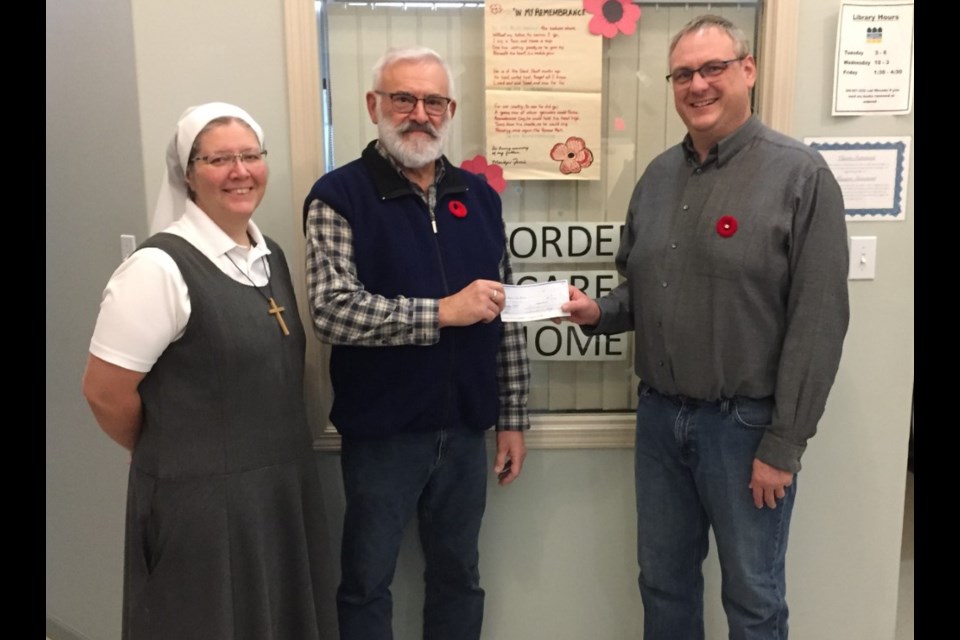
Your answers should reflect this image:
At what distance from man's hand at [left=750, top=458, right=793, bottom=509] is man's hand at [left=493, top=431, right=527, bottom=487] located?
0.61 meters

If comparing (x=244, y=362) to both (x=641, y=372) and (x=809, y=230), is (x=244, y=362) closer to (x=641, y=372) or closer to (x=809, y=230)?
(x=641, y=372)

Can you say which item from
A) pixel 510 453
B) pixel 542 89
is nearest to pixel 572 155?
pixel 542 89

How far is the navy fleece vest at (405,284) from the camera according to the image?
1569 millimetres

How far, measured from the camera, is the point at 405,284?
157 cm

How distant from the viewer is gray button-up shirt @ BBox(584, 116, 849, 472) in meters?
1.42

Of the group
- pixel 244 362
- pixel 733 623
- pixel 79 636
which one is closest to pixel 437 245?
pixel 244 362

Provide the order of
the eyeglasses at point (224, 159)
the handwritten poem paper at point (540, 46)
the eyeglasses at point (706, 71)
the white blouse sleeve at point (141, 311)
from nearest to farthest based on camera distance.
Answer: the white blouse sleeve at point (141, 311) < the eyeglasses at point (224, 159) < the eyeglasses at point (706, 71) < the handwritten poem paper at point (540, 46)

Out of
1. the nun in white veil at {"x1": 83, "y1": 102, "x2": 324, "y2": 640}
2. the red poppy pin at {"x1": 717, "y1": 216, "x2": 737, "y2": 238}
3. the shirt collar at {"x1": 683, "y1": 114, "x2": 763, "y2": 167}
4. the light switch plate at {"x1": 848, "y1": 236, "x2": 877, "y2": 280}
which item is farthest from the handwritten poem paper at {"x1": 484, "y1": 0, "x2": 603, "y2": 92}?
the light switch plate at {"x1": 848, "y1": 236, "x2": 877, "y2": 280}

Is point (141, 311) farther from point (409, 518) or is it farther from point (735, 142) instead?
point (735, 142)

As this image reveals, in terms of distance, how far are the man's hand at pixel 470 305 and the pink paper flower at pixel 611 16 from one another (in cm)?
83

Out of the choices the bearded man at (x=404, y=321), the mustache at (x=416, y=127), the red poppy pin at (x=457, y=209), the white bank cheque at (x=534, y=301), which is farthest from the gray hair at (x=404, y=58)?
the white bank cheque at (x=534, y=301)

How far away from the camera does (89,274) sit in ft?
6.89

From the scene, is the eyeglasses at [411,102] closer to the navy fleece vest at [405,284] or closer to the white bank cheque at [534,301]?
the navy fleece vest at [405,284]

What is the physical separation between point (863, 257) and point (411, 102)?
131 cm
